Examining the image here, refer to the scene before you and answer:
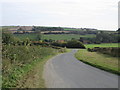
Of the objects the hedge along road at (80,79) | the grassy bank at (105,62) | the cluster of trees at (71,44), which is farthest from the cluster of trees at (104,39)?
the hedge along road at (80,79)

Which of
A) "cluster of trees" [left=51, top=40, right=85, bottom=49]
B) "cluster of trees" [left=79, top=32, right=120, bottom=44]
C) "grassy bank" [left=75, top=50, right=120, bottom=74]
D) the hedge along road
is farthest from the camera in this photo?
"cluster of trees" [left=79, top=32, right=120, bottom=44]

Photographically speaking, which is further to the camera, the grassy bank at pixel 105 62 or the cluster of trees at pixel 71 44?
the cluster of trees at pixel 71 44

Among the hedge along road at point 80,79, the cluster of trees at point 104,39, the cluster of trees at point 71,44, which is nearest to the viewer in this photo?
the hedge along road at point 80,79

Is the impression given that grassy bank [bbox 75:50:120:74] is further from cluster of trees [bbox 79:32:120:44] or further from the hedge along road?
cluster of trees [bbox 79:32:120:44]

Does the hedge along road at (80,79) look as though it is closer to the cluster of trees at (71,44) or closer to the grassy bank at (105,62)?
the grassy bank at (105,62)

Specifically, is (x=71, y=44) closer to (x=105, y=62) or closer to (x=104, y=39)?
(x=104, y=39)

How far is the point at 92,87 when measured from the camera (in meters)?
9.58

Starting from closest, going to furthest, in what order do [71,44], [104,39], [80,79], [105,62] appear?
[80,79]
[105,62]
[71,44]
[104,39]

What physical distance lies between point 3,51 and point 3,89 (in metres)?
6.75

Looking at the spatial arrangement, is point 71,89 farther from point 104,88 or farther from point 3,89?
point 3,89

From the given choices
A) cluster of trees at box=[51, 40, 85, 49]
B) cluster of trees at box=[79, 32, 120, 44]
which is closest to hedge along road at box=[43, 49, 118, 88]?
cluster of trees at box=[51, 40, 85, 49]

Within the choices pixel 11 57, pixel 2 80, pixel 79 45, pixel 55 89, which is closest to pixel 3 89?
pixel 2 80

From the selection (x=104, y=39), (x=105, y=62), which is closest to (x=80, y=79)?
(x=105, y=62)

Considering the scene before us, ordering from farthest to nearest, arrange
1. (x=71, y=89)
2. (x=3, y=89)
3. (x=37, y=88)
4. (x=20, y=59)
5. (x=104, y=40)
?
(x=104, y=40) < (x=20, y=59) < (x=3, y=89) < (x=37, y=88) < (x=71, y=89)
